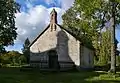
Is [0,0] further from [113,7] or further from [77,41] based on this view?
[113,7]

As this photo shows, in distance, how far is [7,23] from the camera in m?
49.9

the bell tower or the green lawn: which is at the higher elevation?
the bell tower

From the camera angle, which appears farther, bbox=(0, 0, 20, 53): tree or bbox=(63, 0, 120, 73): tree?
bbox=(0, 0, 20, 53): tree

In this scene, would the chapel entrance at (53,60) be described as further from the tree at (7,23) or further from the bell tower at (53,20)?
the tree at (7,23)

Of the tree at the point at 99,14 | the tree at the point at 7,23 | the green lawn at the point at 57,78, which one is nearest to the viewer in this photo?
the green lawn at the point at 57,78

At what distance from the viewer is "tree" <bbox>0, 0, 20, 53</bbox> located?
159 ft

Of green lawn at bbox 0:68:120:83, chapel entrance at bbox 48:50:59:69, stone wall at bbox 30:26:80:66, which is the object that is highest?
stone wall at bbox 30:26:80:66

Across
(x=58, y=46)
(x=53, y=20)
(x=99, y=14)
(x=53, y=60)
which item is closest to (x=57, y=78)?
(x=99, y=14)

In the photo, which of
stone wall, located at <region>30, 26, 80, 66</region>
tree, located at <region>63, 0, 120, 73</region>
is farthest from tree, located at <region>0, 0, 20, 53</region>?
tree, located at <region>63, 0, 120, 73</region>

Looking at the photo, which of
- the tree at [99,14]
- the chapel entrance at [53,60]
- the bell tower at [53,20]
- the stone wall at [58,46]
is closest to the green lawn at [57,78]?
the tree at [99,14]

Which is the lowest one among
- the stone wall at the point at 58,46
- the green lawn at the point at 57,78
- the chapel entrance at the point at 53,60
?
the green lawn at the point at 57,78

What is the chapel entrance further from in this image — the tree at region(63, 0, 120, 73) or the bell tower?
the tree at region(63, 0, 120, 73)

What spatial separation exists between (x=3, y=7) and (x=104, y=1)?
20.8 metres

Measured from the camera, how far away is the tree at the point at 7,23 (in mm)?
48425
